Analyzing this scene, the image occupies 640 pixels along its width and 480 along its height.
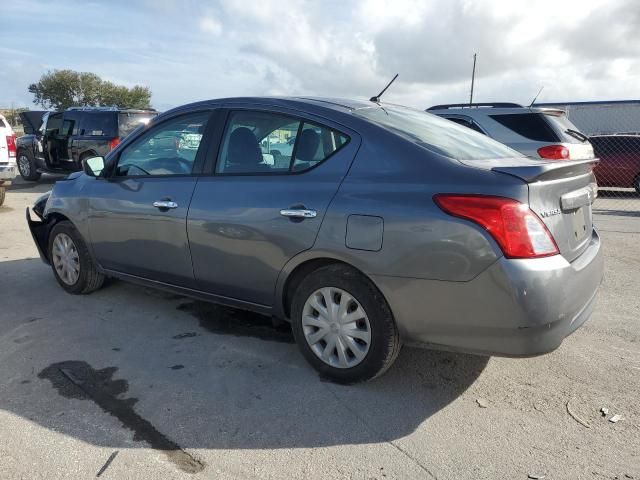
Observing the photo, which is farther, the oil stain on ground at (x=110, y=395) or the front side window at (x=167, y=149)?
the front side window at (x=167, y=149)

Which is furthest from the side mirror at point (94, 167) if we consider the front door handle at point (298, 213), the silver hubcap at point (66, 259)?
the front door handle at point (298, 213)

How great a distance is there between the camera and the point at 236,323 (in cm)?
424

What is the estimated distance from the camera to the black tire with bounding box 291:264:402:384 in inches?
117

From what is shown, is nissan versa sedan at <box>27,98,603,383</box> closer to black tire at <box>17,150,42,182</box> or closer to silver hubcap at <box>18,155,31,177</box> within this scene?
black tire at <box>17,150,42,182</box>

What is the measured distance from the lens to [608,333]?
3.97 metres

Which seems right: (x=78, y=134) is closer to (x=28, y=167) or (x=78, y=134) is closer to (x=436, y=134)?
(x=28, y=167)

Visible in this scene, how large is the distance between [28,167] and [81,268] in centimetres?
1130

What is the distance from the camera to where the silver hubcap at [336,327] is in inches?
122

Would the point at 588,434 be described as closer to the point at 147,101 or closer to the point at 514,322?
the point at 514,322

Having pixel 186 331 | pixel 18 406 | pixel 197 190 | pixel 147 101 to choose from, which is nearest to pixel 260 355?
pixel 186 331

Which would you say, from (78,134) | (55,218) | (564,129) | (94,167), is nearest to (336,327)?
(94,167)

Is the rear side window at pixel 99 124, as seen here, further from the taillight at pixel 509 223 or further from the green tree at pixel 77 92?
the green tree at pixel 77 92

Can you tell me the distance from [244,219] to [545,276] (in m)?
1.79

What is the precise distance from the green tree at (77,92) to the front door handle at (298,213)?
55.1m
